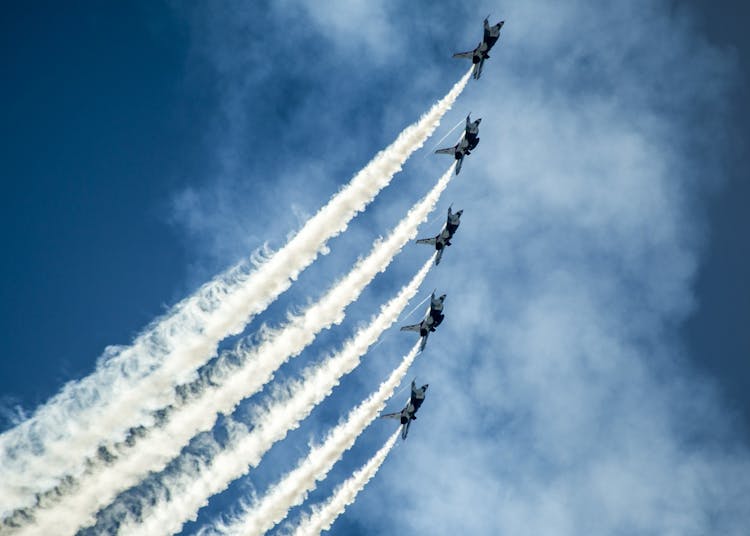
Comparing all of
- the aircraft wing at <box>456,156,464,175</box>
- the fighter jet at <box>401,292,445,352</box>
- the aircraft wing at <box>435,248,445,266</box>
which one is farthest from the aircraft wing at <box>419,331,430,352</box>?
the aircraft wing at <box>456,156,464,175</box>

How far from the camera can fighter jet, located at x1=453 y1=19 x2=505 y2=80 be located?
67500mm

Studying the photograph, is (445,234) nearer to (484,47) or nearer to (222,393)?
(484,47)

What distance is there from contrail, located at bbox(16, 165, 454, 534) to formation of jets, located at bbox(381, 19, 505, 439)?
3.44 metres

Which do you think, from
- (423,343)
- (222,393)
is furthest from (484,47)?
(222,393)

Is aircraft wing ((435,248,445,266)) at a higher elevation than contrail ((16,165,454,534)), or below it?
higher

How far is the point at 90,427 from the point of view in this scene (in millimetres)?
50000

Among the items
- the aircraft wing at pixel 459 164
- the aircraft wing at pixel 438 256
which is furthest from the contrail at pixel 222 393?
the aircraft wing at pixel 438 256

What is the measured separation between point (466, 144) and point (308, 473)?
3139 centimetres

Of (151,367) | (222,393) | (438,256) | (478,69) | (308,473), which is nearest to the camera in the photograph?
(151,367)

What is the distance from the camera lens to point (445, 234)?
72.8 m

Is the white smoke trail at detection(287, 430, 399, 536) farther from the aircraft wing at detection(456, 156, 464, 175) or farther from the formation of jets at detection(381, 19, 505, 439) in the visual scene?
the aircraft wing at detection(456, 156, 464, 175)

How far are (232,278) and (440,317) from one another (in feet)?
76.6

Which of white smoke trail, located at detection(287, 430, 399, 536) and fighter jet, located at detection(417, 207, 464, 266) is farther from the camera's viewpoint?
fighter jet, located at detection(417, 207, 464, 266)

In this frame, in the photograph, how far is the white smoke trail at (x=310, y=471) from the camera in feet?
189
